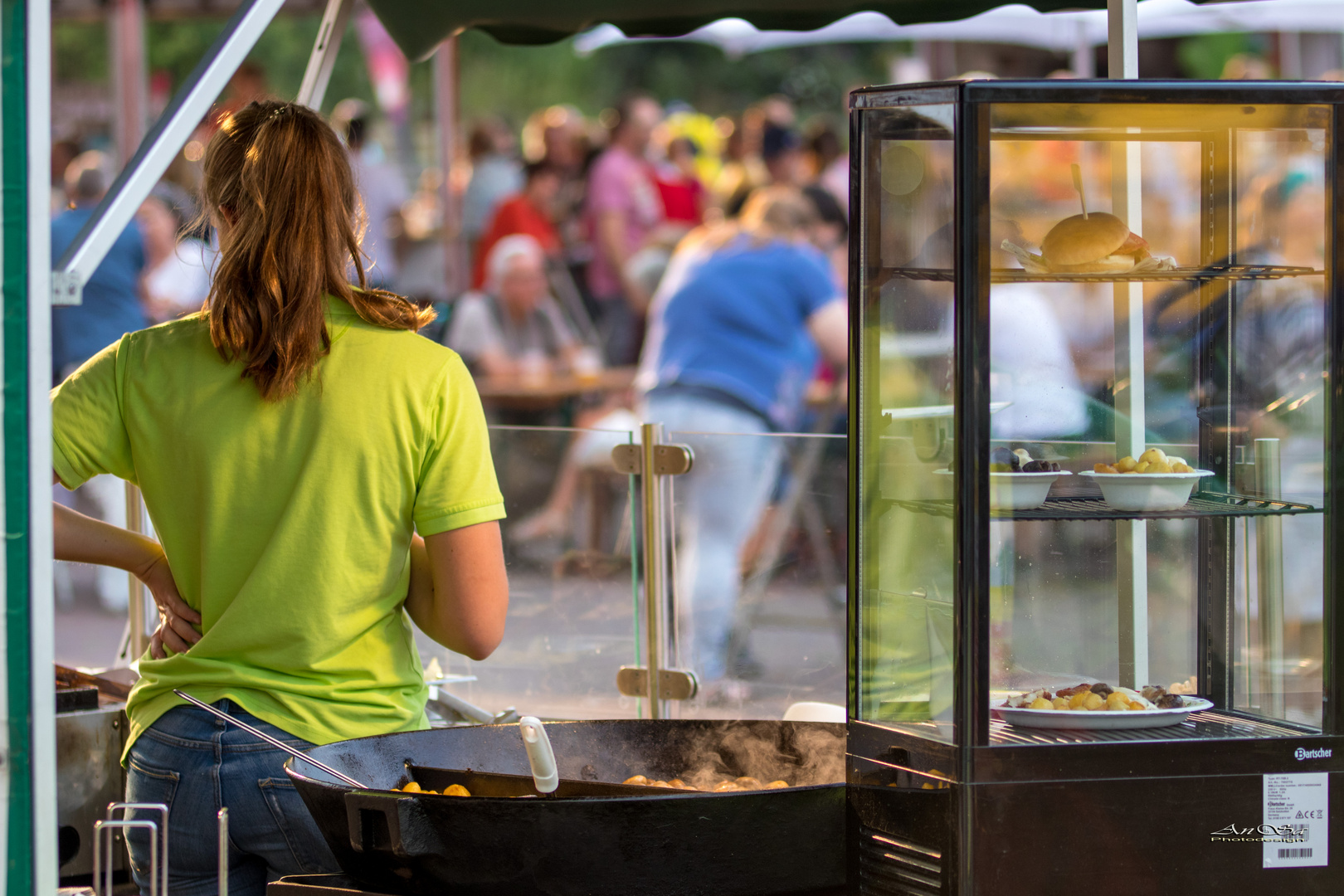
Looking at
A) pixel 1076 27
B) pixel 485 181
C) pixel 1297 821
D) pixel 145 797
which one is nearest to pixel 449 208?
pixel 485 181

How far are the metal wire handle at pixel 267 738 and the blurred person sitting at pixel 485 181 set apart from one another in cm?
866

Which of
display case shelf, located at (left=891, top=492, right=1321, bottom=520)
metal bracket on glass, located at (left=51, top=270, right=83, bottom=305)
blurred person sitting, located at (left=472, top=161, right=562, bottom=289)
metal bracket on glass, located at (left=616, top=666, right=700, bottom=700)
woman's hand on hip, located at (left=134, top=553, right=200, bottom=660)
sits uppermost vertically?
blurred person sitting, located at (left=472, top=161, right=562, bottom=289)

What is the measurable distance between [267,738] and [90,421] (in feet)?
1.73

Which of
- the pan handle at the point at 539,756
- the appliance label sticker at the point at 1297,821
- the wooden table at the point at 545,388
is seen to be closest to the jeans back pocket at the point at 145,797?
the pan handle at the point at 539,756

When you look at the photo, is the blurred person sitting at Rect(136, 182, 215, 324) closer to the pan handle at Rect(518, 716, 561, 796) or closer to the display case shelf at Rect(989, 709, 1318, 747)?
the pan handle at Rect(518, 716, 561, 796)

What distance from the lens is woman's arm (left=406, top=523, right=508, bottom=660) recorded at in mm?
2111

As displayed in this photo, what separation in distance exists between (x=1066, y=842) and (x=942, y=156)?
36.0 inches

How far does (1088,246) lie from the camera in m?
2.12

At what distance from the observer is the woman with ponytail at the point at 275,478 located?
2.06 metres

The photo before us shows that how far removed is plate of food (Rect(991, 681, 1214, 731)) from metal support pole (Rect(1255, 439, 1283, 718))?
0.31 ft

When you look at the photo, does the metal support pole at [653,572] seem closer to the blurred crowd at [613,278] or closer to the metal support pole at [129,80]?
the blurred crowd at [613,278]

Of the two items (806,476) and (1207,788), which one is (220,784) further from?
(806,476)

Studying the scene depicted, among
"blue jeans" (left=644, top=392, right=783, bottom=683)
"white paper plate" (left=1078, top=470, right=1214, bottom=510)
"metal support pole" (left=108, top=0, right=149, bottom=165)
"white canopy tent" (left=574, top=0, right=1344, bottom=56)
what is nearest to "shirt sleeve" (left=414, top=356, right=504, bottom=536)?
"white paper plate" (left=1078, top=470, right=1214, bottom=510)

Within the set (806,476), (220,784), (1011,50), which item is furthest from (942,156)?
(1011,50)
